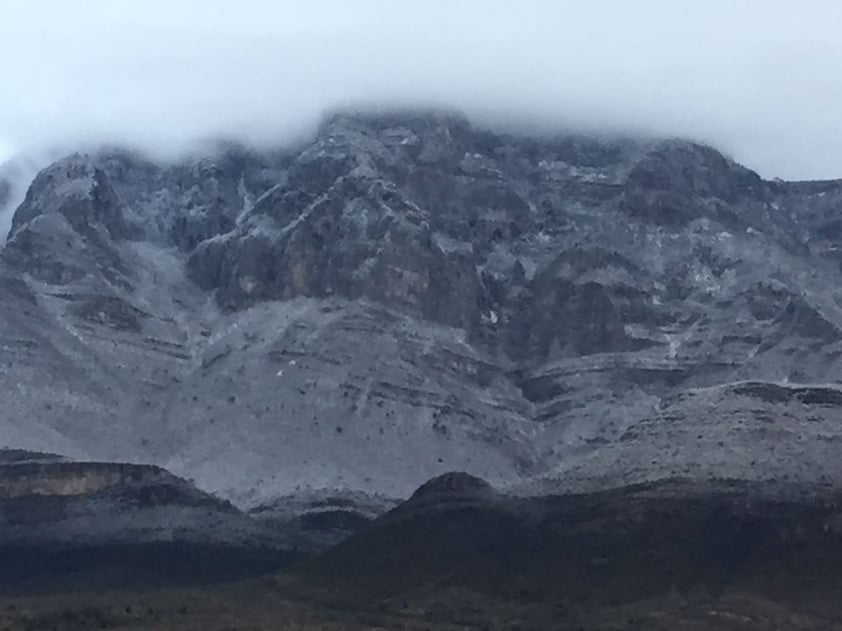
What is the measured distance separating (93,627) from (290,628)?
18.1 m

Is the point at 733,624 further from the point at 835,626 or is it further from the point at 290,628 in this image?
the point at 290,628

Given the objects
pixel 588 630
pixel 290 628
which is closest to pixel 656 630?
pixel 588 630

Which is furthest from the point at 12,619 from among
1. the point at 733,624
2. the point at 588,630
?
the point at 733,624

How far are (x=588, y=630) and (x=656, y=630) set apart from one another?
6.63 meters

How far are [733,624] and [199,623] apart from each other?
50.2 meters

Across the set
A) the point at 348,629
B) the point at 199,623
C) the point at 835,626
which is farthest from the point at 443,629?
the point at 835,626

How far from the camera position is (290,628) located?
7692 inches

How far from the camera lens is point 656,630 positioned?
648ft

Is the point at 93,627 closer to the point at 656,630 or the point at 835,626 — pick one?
the point at 656,630

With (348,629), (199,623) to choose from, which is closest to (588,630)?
(348,629)

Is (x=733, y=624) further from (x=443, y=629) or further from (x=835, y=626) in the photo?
(x=443, y=629)

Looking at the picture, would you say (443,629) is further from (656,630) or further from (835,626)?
(835,626)

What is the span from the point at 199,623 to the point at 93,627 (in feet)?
33.0

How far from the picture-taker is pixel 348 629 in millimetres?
197750
